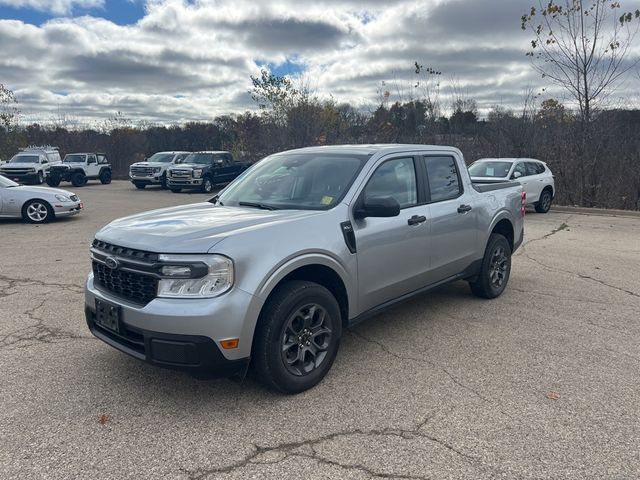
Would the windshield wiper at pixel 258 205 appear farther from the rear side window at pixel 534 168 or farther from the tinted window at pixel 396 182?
the rear side window at pixel 534 168

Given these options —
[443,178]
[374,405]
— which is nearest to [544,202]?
[443,178]

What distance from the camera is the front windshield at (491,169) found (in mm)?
13648

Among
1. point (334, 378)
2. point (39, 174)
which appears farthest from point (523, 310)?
point (39, 174)

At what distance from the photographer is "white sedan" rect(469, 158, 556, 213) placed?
44.7 ft

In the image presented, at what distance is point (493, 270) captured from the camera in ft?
19.1

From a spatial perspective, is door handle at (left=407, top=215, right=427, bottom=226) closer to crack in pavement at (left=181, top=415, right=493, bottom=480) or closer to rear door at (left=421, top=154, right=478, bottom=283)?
rear door at (left=421, top=154, right=478, bottom=283)

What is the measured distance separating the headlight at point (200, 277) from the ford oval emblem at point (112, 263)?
0.45m

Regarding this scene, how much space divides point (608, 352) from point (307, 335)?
2.75m

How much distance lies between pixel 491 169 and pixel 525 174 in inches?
38.7

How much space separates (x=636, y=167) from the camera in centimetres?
1535

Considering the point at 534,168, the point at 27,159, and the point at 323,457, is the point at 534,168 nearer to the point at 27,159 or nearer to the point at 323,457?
the point at 323,457

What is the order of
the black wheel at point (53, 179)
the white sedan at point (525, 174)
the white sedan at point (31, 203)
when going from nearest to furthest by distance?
1. the white sedan at point (31, 203)
2. the white sedan at point (525, 174)
3. the black wheel at point (53, 179)

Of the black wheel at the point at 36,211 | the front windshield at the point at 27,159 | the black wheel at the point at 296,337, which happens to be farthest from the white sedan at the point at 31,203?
the front windshield at the point at 27,159

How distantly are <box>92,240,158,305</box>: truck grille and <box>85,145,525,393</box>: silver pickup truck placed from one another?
1cm
